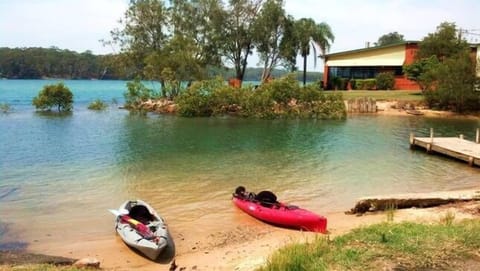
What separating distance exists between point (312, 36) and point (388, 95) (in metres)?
15.3

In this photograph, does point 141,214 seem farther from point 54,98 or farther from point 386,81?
point 386,81

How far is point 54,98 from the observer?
5050 centimetres

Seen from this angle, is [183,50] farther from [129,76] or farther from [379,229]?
[379,229]

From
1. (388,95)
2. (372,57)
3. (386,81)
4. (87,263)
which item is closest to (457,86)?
(388,95)

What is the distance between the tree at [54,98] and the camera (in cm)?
5022

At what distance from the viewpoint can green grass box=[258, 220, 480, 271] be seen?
7.40 metres

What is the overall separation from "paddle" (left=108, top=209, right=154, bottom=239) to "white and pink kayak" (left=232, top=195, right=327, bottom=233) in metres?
3.52

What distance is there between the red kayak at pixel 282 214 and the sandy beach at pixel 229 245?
20cm

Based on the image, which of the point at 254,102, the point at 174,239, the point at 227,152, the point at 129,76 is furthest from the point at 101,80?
Result: the point at 174,239

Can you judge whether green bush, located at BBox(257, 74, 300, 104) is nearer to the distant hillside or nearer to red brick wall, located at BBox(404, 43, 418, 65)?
red brick wall, located at BBox(404, 43, 418, 65)

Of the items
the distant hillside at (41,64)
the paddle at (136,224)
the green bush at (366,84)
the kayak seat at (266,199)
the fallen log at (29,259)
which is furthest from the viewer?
the distant hillside at (41,64)

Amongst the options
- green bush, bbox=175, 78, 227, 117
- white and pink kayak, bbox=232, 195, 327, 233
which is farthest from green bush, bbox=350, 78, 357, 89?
white and pink kayak, bbox=232, 195, 327, 233

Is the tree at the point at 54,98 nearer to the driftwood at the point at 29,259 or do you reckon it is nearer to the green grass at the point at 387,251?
the driftwood at the point at 29,259

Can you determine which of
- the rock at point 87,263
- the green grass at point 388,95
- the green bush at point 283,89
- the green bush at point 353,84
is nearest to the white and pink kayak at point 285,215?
the rock at point 87,263
